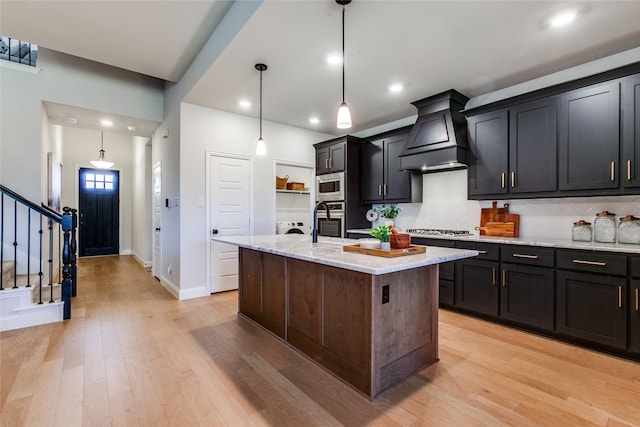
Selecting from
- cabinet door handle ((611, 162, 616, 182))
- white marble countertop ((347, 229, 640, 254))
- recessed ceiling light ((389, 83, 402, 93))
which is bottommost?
white marble countertop ((347, 229, 640, 254))

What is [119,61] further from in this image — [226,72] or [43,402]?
[43,402]

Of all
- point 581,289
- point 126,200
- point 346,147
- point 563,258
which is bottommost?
point 581,289

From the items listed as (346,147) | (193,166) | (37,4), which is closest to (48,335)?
(193,166)

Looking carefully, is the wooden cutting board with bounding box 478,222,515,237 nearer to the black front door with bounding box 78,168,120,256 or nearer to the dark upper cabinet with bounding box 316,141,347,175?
the dark upper cabinet with bounding box 316,141,347,175

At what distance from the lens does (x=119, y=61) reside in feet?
11.4

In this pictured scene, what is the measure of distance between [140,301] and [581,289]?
4.89 metres

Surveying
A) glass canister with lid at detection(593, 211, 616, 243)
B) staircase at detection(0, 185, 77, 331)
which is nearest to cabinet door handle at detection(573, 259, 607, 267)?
glass canister with lid at detection(593, 211, 616, 243)

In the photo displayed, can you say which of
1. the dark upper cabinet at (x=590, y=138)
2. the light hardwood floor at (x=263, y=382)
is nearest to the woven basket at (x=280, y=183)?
the light hardwood floor at (x=263, y=382)

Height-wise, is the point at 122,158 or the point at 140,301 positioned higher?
the point at 122,158

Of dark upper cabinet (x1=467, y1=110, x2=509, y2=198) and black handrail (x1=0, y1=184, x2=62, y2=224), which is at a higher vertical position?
dark upper cabinet (x1=467, y1=110, x2=509, y2=198)

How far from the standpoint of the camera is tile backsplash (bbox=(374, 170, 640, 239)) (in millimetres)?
2968

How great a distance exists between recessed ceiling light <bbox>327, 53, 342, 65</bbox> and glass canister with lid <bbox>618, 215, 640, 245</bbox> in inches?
119

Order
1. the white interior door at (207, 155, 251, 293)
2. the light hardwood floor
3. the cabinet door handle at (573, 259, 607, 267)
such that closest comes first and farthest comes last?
the light hardwood floor
the cabinet door handle at (573, 259, 607, 267)
the white interior door at (207, 155, 251, 293)

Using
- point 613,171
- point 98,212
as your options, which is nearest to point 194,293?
point 613,171
